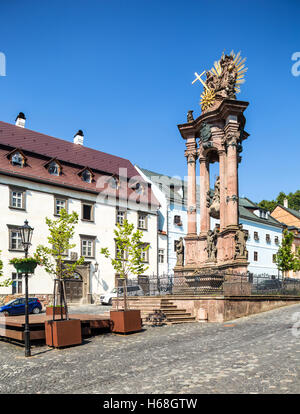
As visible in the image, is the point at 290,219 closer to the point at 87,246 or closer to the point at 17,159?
the point at 87,246

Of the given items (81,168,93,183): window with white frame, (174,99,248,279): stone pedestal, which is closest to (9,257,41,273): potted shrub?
(174,99,248,279): stone pedestal

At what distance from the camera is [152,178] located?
45656mm

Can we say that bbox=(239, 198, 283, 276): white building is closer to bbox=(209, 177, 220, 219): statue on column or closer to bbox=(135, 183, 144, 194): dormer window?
bbox=(135, 183, 144, 194): dormer window

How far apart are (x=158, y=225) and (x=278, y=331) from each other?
30554 millimetres

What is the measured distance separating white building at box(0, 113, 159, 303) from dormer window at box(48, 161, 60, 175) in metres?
0.09

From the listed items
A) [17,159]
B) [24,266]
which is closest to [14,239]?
[17,159]

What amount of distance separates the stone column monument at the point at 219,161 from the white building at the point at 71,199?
609 inches

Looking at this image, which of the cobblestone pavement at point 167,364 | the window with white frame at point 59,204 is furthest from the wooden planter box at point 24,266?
the window with white frame at point 59,204

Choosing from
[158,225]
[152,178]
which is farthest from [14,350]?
[152,178]

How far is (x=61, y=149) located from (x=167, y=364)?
33.1m

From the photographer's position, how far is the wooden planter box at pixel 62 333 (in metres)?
11.8

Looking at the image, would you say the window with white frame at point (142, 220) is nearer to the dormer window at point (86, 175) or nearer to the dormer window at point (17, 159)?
the dormer window at point (86, 175)

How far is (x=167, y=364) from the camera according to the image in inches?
354

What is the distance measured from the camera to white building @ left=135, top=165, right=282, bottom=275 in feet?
140
